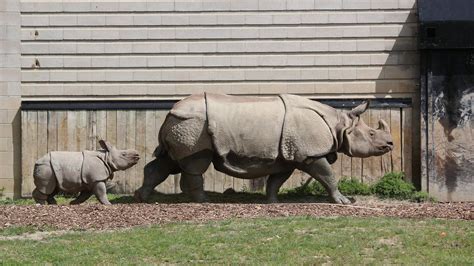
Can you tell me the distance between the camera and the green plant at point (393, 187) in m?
18.9

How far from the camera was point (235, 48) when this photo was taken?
1969cm

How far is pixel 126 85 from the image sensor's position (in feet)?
64.7

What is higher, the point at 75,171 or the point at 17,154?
the point at 17,154

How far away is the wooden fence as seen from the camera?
763 inches

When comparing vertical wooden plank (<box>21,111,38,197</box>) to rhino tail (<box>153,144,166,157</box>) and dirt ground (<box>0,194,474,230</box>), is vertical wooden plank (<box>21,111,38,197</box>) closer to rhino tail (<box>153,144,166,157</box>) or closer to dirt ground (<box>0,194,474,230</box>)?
rhino tail (<box>153,144,166,157</box>)

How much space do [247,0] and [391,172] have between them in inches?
174

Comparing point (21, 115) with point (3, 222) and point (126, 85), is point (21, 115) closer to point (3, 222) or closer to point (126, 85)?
point (126, 85)

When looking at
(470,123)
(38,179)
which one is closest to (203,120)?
(38,179)

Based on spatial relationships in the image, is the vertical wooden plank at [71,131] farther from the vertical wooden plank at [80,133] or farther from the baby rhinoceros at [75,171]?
the baby rhinoceros at [75,171]

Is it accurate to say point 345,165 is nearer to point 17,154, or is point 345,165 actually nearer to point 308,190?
point 308,190

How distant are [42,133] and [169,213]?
5.86m

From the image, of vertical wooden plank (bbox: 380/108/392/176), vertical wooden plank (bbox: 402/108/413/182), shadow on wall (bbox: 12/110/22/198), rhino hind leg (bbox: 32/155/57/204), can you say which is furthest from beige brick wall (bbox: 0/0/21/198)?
vertical wooden plank (bbox: 402/108/413/182)

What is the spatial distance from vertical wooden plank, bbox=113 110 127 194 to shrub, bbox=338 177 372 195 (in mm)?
4213

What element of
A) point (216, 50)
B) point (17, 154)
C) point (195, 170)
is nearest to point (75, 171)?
point (195, 170)
